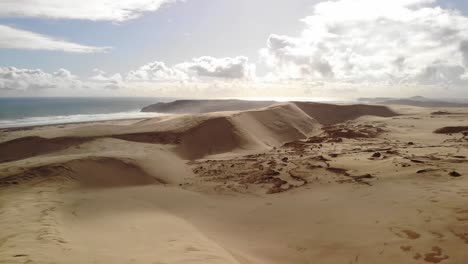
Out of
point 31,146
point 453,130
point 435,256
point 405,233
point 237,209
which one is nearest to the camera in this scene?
point 435,256

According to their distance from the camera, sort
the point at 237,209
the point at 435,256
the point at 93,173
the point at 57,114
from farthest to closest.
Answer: the point at 57,114 → the point at 93,173 → the point at 237,209 → the point at 435,256

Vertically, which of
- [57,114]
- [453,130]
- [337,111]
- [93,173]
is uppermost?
[57,114]

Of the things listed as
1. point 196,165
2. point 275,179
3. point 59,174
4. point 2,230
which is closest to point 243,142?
point 196,165

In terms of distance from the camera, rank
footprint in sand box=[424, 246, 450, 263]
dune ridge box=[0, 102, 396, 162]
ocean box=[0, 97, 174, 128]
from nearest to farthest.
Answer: footprint in sand box=[424, 246, 450, 263]
dune ridge box=[0, 102, 396, 162]
ocean box=[0, 97, 174, 128]

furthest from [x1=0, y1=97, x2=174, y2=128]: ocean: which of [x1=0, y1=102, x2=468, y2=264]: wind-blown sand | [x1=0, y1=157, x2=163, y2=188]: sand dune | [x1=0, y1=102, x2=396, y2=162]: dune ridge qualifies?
[x1=0, y1=102, x2=468, y2=264]: wind-blown sand

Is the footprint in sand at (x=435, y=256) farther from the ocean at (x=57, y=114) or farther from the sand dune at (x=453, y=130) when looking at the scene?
the ocean at (x=57, y=114)

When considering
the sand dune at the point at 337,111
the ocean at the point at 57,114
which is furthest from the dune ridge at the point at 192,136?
the ocean at the point at 57,114

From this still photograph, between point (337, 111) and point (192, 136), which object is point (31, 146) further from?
point (337, 111)

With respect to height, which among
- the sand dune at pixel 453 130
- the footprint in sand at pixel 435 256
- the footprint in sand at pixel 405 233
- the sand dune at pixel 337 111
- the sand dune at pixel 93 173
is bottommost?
the footprint in sand at pixel 435 256

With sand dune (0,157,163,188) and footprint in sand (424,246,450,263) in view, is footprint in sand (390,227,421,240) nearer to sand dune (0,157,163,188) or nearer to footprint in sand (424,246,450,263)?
footprint in sand (424,246,450,263)

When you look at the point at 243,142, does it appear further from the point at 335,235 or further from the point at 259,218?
the point at 335,235

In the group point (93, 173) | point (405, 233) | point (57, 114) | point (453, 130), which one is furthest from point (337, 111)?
point (57, 114)
